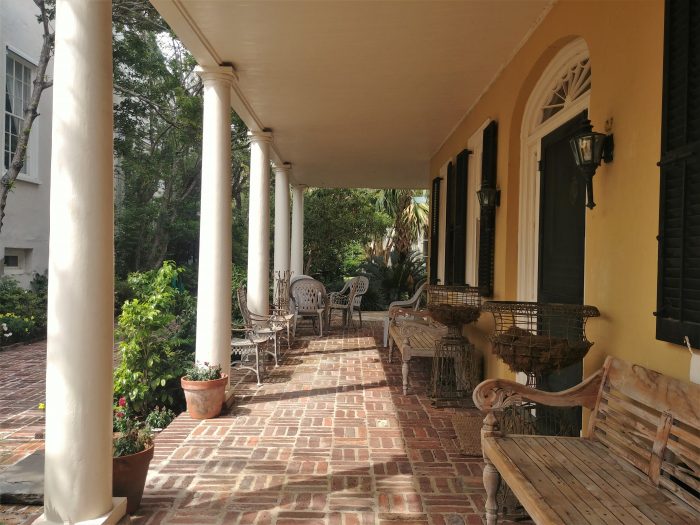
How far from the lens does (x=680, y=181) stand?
7.68 feet

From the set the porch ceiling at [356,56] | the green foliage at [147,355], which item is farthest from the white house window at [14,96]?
the green foliage at [147,355]

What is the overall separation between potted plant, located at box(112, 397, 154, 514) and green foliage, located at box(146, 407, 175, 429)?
5.27ft

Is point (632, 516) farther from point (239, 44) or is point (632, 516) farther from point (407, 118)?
point (407, 118)

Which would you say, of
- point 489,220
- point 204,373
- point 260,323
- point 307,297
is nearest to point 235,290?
point 307,297

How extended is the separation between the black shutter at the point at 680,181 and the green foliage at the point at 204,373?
3399 mm

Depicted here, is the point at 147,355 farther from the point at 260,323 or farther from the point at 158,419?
the point at 260,323

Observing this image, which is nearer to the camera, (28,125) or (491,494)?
(491,494)

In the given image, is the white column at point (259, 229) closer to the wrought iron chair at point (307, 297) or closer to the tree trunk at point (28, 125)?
the wrought iron chair at point (307, 297)

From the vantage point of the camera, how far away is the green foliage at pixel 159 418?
4.68 meters

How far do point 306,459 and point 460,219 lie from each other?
13.4 ft

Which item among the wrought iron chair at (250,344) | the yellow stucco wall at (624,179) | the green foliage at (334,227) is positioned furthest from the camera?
the green foliage at (334,227)

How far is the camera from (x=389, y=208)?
59.7 ft

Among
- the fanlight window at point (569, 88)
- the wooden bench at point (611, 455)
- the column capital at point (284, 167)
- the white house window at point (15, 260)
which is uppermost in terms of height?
the column capital at point (284, 167)

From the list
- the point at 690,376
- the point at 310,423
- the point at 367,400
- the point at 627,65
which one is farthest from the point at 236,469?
the point at 627,65
